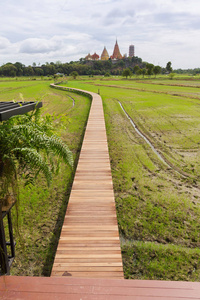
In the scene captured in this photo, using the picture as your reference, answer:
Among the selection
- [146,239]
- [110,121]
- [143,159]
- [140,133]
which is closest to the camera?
[146,239]

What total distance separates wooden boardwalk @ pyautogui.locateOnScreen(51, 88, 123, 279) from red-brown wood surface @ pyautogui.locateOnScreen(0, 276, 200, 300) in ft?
1.57

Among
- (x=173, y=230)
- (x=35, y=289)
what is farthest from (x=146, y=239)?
(x=35, y=289)

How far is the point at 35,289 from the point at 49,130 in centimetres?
139

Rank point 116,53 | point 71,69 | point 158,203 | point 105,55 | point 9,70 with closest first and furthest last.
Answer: point 158,203
point 9,70
point 71,69
point 105,55
point 116,53

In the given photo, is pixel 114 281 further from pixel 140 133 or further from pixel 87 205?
pixel 140 133

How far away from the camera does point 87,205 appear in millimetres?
3678

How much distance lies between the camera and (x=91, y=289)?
1867 mm

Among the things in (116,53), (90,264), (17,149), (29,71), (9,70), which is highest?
(116,53)

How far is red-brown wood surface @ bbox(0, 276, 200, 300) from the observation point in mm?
1804

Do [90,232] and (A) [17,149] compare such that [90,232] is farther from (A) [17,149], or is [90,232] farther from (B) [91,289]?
(A) [17,149]

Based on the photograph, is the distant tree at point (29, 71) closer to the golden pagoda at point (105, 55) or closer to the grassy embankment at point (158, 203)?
the golden pagoda at point (105, 55)

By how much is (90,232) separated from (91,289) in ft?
3.90

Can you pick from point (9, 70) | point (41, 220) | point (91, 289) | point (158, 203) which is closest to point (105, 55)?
point (9, 70)

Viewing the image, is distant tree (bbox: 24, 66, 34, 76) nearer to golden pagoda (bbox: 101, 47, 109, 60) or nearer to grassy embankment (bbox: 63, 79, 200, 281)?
golden pagoda (bbox: 101, 47, 109, 60)
